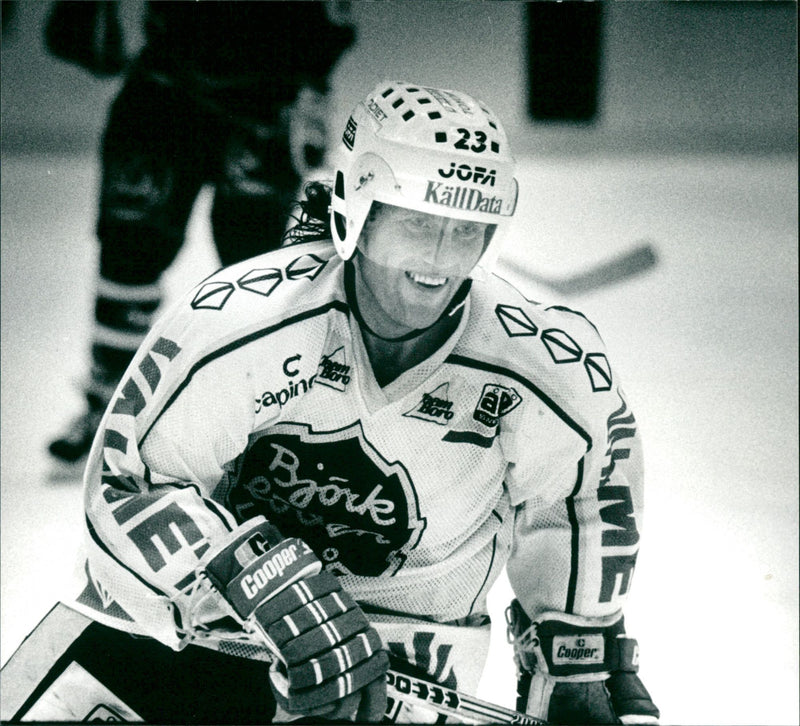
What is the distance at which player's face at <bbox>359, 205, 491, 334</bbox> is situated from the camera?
4.86 ft

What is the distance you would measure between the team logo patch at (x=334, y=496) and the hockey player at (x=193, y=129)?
1.92 ft

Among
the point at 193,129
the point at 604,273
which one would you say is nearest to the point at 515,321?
the point at 193,129

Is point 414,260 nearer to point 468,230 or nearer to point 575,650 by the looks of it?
point 468,230

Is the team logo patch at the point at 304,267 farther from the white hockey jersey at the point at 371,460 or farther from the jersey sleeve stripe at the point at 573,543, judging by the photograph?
the jersey sleeve stripe at the point at 573,543

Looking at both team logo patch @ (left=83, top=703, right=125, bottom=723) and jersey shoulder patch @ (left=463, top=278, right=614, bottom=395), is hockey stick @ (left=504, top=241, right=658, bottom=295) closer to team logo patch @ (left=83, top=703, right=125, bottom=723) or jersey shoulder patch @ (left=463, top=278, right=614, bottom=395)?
jersey shoulder patch @ (left=463, top=278, right=614, bottom=395)

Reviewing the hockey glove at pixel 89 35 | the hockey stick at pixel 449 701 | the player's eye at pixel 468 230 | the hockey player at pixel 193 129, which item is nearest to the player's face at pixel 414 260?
the player's eye at pixel 468 230

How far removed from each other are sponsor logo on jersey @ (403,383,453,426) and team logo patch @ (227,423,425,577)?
0.22ft

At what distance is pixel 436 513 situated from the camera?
1.60m

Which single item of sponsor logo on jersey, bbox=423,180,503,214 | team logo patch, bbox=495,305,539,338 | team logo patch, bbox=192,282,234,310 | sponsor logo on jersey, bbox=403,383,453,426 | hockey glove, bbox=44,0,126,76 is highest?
hockey glove, bbox=44,0,126,76

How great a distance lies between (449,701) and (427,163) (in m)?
0.64

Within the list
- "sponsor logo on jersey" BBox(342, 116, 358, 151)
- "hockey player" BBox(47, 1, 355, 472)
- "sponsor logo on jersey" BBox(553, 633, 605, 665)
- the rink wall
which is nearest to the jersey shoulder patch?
"sponsor logo on jersey" BBox(342, 116, 358, 151)

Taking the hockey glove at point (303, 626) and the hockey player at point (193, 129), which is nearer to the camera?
the hockey glove at point (303, 626)

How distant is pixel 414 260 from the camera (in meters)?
1.48

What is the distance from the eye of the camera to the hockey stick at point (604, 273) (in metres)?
3.29
